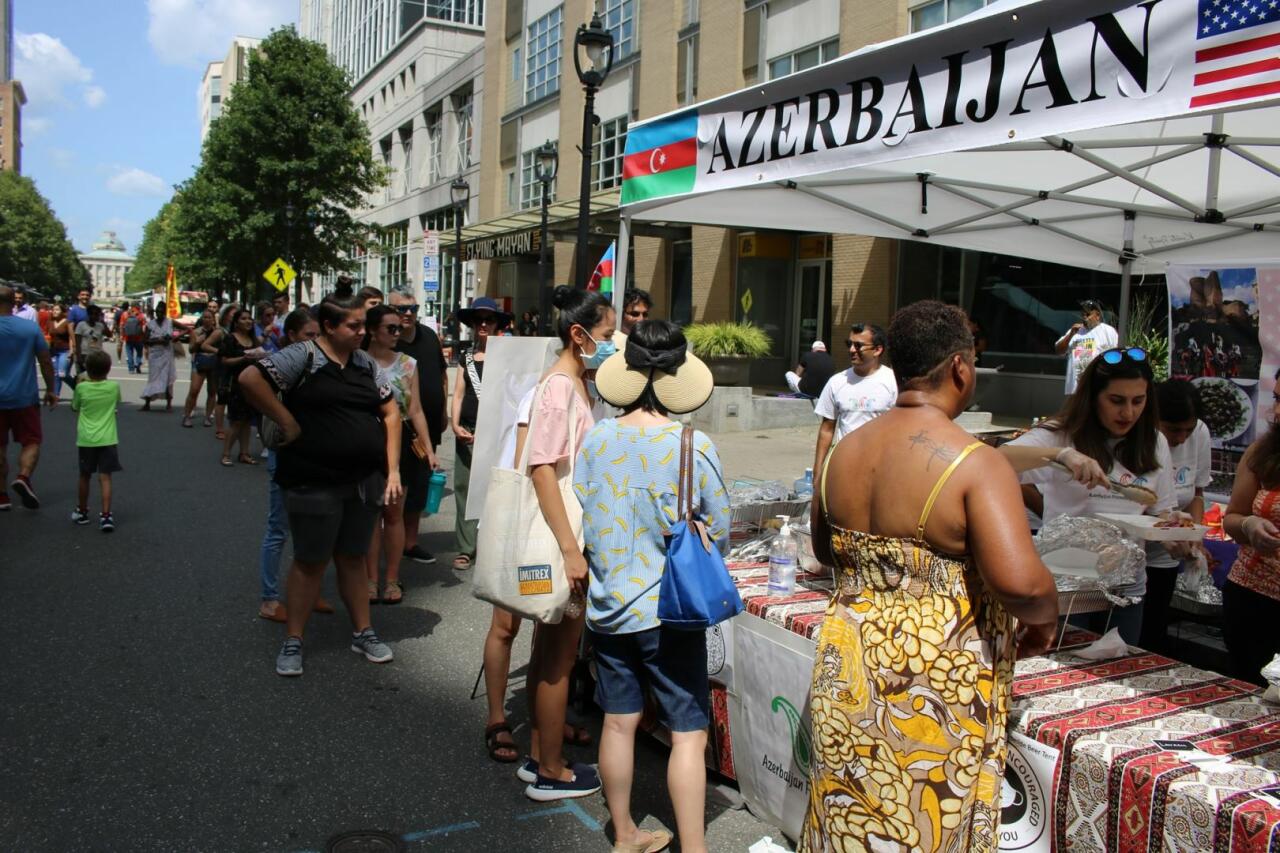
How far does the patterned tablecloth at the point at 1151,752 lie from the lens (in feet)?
7.54

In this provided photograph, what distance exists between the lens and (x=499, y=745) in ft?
13.2

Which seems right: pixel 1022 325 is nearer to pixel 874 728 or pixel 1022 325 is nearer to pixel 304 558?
pixel 304 558

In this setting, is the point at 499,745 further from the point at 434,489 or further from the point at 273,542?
the point at 434,489

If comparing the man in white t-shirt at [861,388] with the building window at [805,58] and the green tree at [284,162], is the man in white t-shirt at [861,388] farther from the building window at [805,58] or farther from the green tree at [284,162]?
the green tree at [284,162]

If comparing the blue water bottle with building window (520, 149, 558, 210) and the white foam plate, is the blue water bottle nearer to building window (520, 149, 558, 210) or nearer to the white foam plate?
the white foam plate

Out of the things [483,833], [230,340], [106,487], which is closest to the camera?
[483,833]

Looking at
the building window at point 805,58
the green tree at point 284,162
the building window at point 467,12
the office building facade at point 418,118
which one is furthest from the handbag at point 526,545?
the building window at point 467,12

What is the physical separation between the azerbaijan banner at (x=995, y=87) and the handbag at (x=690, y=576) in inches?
69.0

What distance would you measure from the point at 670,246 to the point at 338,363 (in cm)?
2180

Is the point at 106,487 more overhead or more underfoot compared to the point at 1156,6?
more underfoot

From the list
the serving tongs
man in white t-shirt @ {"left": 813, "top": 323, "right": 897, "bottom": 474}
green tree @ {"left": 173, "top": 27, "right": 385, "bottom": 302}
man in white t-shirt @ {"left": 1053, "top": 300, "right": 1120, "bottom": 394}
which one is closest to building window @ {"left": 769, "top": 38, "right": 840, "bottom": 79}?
man in white t-shirt @ {"left": 1053, "top": 300, "right": 1120, "bottom": 394}

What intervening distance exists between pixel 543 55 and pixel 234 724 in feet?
108

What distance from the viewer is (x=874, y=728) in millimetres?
2291

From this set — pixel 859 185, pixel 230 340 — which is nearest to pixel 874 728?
pixel 859 185
